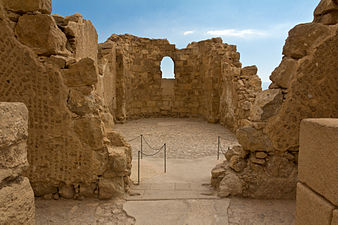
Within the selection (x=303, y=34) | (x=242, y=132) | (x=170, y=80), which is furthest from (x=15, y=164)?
(x=170, y=80)

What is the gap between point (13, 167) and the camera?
139 cm

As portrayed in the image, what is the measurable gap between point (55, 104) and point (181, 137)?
557cm

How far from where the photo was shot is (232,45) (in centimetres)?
1104

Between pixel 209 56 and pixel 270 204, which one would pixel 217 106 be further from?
pixel 270 204

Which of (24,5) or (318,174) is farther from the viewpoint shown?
(24,5)

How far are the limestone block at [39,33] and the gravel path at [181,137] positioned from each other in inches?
145

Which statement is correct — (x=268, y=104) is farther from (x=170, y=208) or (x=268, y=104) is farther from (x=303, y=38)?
(x=170, y=208)

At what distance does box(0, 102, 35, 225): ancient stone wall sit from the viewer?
130 cm

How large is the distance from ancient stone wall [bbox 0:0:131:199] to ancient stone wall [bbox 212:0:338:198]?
6.28 ft

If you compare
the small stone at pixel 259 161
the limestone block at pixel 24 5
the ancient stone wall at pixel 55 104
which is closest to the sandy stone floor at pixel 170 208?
the ancient stone wall at pixel 55 104

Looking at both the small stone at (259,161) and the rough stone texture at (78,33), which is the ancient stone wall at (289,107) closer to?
the small stone at (259,161)

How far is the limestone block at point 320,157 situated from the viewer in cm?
138

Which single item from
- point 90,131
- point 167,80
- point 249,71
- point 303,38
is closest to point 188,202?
point 90,131

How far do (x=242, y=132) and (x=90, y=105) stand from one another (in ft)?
7.57
